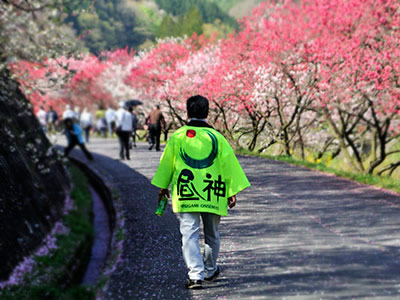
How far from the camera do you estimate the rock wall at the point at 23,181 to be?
8.62m

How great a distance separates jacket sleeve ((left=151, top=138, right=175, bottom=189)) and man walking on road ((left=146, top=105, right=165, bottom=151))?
139 millimetres

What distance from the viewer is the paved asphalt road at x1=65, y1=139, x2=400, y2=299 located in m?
4.66

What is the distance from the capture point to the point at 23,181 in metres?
10.2

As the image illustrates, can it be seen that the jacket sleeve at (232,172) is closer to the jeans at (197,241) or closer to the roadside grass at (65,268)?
the jeans at (197,241)

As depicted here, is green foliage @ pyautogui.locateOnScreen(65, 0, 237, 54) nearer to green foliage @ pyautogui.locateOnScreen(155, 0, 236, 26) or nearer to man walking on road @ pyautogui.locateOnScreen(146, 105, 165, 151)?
green foliage @ pyautogui.locateOnScreen(155, 0, 236, 26)

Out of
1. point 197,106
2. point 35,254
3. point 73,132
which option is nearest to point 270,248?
point 197,106

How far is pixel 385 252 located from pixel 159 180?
14.6ft

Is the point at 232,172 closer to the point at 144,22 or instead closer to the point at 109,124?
the point at 144,22

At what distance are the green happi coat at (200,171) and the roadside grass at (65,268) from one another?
15.6ft

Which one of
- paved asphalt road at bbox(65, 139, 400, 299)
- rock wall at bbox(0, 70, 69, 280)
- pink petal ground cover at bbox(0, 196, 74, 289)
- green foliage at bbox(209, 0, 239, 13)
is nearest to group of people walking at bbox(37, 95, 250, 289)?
paved asphalt road at bbox(65, 139, 400, 299)

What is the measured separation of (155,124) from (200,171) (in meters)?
0.51

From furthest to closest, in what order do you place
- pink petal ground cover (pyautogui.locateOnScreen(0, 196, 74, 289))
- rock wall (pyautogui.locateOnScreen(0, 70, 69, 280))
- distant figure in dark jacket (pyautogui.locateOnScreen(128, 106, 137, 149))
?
rock wall (pyautogui.locateOnScreen(0, 70, 69, 280))
pink petal ground cover (pyautogui.locateOnScreen(0, 196, 74, 289))
distant figure in dark jacket (pyautogui.locateOnScreen(128, 106, 137, 149))

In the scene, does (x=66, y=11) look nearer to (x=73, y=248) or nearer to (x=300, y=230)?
(x=73, y=248)

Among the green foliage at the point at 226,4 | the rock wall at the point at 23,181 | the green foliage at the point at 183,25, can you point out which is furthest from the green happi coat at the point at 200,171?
the rock wall at the point at 23,181
